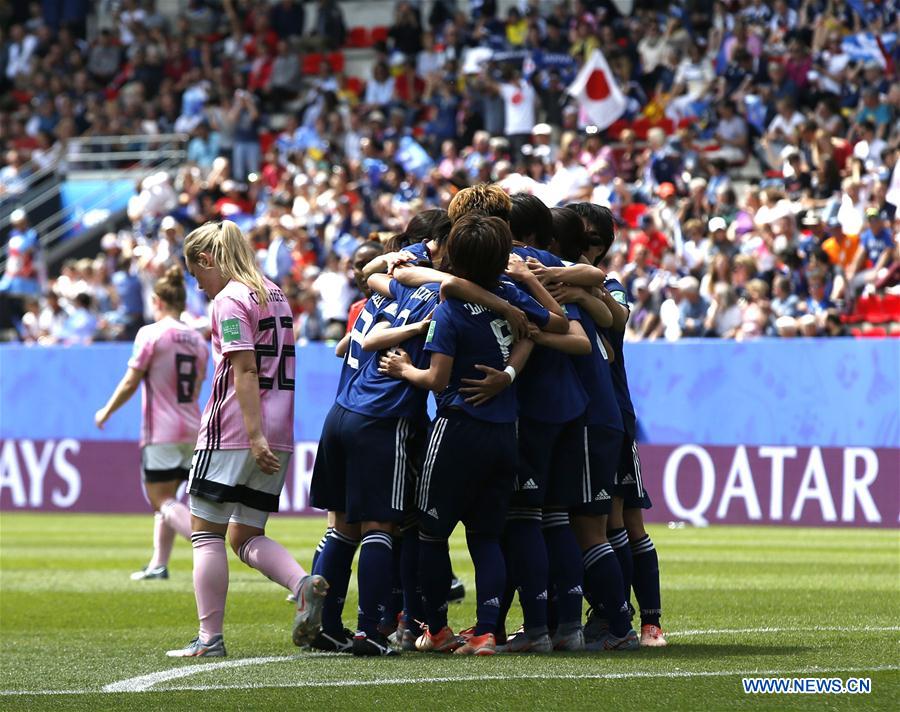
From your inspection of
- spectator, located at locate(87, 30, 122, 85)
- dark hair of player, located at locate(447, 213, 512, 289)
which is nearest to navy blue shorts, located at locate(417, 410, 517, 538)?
dark hair of player, located at locate(447, 213, 512, 289)

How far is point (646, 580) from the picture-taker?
8.77m

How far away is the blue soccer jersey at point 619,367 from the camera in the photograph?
28.7 feet

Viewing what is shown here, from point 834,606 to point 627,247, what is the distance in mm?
11571

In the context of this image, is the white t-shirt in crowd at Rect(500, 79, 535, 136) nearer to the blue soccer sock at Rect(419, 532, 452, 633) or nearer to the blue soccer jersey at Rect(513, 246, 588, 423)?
the blue soccer jersey at Rect(513, 246, 588, 423)

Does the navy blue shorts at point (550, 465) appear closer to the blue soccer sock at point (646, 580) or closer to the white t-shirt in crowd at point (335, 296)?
the blue soccer sock at point (646, 580)

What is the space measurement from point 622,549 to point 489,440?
1.25 meters

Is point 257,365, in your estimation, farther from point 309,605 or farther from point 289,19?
point 289,19

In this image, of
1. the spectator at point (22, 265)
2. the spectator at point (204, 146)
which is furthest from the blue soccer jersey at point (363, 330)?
the spectator at point (204, 146)

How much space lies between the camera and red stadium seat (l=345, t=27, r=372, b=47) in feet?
105

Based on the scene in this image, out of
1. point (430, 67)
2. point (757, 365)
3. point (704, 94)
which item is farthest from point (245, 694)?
point (430, 67)

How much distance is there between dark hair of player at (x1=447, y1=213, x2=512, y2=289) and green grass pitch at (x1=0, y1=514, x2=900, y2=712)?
→ 1.78 meters

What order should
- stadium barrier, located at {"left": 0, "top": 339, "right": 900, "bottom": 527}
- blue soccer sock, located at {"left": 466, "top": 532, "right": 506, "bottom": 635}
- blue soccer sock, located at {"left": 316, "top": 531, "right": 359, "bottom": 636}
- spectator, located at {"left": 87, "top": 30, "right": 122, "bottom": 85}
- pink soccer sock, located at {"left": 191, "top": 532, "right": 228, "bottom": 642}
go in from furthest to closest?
spectator, located at {"left": 87, "top": 30, "right": 122, "bottom": 85} → stadium barrier, located at {"left": 0, "top": 339, "right": 900, "bottom": 527} → blue soccer sock, located at {"left": 316, "top": 531, "right": 359, "bottom": 636} → pink soccer sock, located at {"left": 191, "top": 532, "right": 228, "bottom": 642} → blue soccer sock, located at {"left": 466, "top": 532, "right": 506, "bottom": 635}

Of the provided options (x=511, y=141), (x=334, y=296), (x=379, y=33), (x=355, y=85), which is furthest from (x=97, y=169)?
(x=334, y=296)

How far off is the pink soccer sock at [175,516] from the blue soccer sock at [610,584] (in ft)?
18.1
